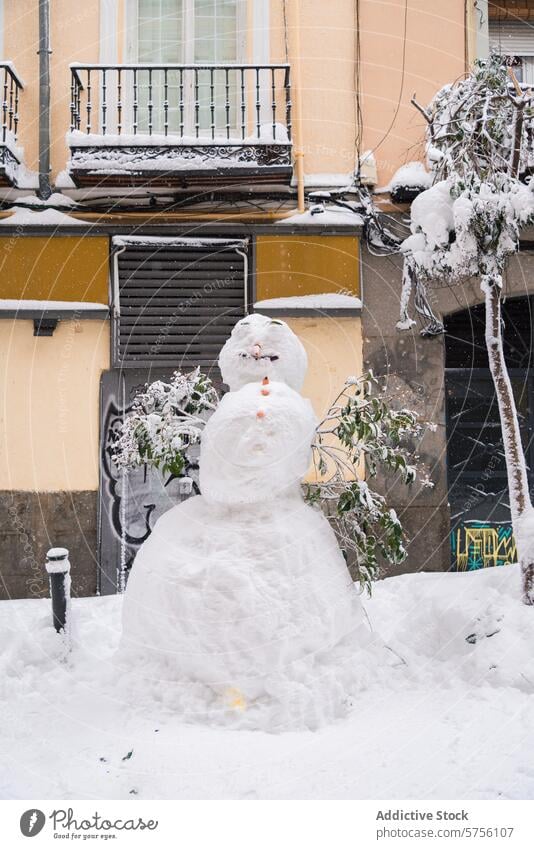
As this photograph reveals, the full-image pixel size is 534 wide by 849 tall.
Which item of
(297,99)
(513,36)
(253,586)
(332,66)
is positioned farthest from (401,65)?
(253,586)

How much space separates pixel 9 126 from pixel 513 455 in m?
5.50

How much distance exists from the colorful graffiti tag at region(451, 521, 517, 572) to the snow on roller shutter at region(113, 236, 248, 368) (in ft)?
9.91

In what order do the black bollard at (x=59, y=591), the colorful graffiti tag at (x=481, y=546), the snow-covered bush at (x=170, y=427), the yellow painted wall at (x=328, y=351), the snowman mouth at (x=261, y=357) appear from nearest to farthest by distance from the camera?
the snowman mouth at (x=261, y=357) < the snow-covered bush at (x=170, y=427) < the black bollard at (x=59, y=591) < the yellow painted wall at (x=328, y=351) < the colorful graffiti tag at (x=481, y=546)

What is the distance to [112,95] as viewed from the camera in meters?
6.65

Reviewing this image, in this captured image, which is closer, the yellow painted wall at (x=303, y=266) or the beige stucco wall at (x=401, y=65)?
the yellow painted wall at (x=303, y=266)

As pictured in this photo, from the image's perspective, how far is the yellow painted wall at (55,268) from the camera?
21.2 ft

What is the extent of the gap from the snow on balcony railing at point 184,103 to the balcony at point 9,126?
0.61 meters

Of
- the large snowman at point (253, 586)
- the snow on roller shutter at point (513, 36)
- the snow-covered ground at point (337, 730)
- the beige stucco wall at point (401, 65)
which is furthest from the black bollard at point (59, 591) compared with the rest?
the snow on roller shutter at point (513, 36)

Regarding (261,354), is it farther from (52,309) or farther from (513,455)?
(52,309)

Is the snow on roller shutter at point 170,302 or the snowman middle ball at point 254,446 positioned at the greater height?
the snow on roller shutter at point 170,302

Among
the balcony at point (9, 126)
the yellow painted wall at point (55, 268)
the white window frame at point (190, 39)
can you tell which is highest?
the white window frame at point (190, 39)

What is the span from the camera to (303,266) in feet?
21.4

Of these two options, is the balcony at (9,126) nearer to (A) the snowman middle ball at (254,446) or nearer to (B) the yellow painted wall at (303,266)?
(B) the yellow painted wall at (303,266)
